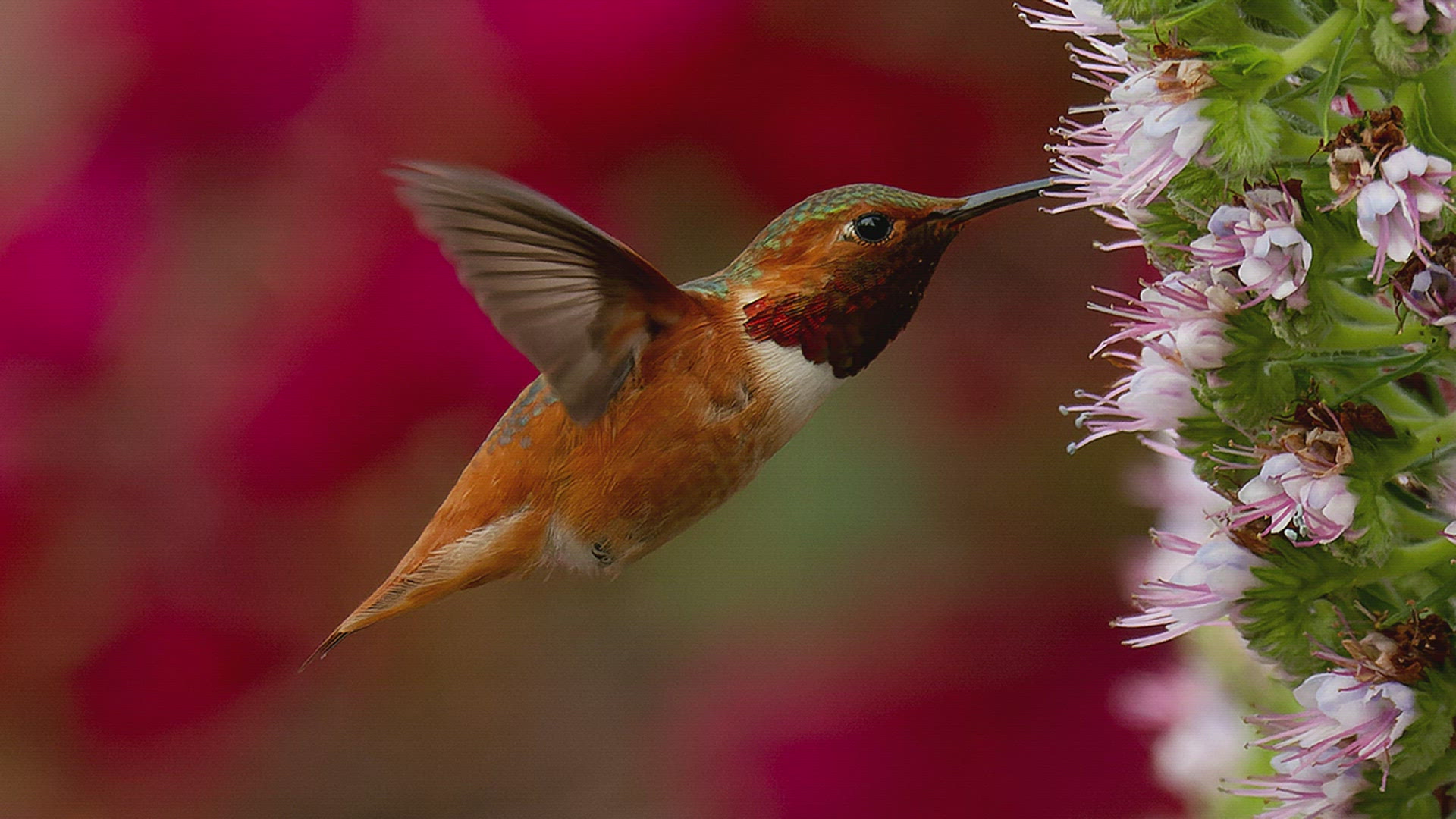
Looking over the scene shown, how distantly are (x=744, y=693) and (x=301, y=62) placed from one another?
3.45 feet

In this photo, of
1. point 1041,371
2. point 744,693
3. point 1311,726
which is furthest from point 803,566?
point 1311,726

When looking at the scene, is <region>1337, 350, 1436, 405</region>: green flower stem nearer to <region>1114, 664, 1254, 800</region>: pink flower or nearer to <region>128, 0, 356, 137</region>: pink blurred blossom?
<region>1114, 664, 1254, 800</region>: pink flower

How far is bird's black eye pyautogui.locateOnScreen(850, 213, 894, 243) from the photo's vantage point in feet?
4.22

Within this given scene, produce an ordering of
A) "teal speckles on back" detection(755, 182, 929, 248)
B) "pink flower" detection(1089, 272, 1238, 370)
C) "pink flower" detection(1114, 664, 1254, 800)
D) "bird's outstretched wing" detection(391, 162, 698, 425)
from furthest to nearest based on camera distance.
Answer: "pink flower" detection(1114, 664, 1254, 800) < "teal speckles on back" detection(755, 182, 929, 248) < "bird's outstretched wing" detection(391, 162, 698, 425) < "pink flower" detection(1089, 272, 1238, 370)

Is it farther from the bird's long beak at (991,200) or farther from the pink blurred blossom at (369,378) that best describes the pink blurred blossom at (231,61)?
the bird's long beak at (991,200)

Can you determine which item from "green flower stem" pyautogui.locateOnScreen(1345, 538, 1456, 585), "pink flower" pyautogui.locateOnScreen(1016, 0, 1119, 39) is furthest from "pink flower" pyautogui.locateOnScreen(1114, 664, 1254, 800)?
"pink flower" pyautogui.locateOnScreen(1016, 0, 1119, 39)

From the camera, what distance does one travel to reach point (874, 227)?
1.29 m

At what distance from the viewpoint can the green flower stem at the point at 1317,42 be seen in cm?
94

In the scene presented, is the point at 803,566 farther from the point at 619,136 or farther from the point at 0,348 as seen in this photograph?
the point at 0,348

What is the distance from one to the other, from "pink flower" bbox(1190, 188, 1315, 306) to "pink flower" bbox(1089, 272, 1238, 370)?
0.04 metres

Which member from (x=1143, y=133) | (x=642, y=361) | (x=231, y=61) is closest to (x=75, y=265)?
(x=231, y=61)

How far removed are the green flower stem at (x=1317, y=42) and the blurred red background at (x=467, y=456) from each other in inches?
50.5

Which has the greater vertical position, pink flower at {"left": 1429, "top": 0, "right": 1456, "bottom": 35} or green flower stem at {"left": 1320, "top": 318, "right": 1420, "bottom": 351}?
pink flower at {"left": 1429, "top": 0, "right": 1456, "bottom": 35}

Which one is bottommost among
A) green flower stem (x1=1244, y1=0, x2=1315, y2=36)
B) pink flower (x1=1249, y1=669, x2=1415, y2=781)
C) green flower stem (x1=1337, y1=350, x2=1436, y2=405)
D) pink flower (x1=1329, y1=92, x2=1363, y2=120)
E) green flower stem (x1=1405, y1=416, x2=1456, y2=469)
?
pink flower (x1=1249, y1=669, x2=1415, y2=781)
